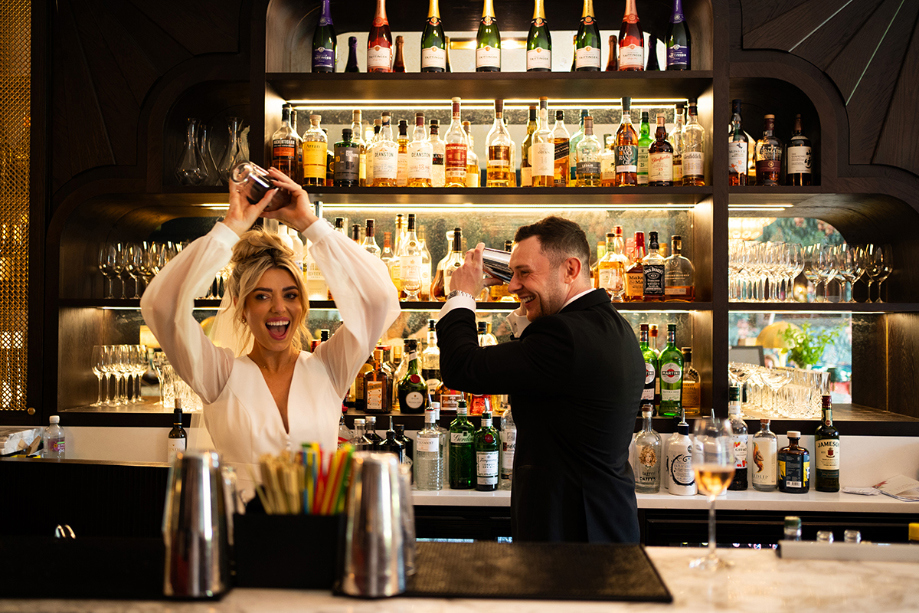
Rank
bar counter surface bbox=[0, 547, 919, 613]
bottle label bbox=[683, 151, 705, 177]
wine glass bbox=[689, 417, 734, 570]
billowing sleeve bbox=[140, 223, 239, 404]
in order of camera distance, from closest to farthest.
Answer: bar counter surface bbox=[0, 547, 919, 613]
wine glass bbox=[689, 417, 734, 570]
billowing sleeve bbox=[140, 223, 239, 404]
bottle label bbox=[683, 151, 705, 177]

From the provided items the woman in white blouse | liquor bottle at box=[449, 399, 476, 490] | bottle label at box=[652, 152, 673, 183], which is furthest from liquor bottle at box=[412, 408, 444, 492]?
bottle label at box=[652, 152, 673, 183]

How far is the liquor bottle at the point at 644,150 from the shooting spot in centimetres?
267

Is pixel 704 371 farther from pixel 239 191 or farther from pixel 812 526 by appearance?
pixel 239 191

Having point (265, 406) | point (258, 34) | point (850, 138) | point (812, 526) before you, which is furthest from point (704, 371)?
point (258, 34)

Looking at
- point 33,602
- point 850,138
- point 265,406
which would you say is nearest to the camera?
point 33,602

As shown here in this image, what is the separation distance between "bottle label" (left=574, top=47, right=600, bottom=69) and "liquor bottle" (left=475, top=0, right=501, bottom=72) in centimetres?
29

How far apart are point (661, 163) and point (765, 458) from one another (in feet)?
3.54

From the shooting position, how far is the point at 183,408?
106 inches

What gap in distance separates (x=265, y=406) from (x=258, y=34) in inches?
61.3

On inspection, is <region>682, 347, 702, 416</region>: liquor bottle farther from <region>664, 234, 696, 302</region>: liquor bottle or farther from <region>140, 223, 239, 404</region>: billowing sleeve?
<region>140, 223, 239, 404</region>: billowing sleeve

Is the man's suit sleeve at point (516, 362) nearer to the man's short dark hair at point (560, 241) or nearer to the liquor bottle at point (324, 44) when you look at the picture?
the man's short dark hair at point (560, 241)

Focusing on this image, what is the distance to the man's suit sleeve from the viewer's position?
167cm

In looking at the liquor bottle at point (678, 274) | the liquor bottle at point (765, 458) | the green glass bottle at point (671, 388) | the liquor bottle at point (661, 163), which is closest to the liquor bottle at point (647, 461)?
the green glass bottle at point (671, 388)

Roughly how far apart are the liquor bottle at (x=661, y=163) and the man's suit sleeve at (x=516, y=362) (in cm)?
109
